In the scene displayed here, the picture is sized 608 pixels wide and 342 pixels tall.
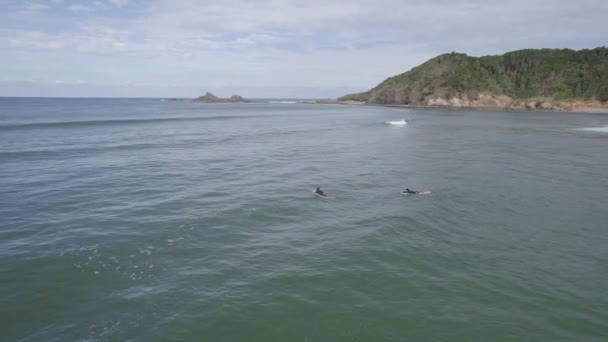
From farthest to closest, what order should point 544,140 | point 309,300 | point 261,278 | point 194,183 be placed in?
point 544,140 < point 194,183 < point 261,278 < point 309,300

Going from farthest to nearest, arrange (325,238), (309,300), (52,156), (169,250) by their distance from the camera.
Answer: (52,156), (325,238), (169,250), (309,300)

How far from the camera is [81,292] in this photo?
18.0 m

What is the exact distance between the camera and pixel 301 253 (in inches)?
869

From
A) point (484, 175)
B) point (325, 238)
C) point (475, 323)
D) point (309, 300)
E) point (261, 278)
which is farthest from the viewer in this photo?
point (484, 175)

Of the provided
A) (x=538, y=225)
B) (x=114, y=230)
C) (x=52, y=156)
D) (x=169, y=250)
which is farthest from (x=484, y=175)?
(x=52, y=156)

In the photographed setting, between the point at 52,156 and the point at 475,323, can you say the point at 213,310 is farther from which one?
the point at 52,156

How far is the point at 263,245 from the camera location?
75.7 feet

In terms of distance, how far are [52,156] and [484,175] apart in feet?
185

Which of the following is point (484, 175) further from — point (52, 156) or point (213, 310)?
point (52, 156)

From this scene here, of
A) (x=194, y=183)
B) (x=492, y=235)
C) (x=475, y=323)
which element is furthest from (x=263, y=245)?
(x=194, y=183)

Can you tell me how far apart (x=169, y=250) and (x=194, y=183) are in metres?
16.5

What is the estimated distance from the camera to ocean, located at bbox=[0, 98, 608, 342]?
1573cm

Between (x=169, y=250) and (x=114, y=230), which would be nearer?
(x=169, y=250)

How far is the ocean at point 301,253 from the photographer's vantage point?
15.7m
